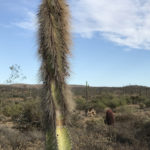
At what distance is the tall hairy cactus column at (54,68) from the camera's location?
4477 mm

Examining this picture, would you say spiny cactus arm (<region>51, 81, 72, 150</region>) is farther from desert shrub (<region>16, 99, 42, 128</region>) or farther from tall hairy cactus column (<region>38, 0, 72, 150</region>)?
desert shrub (<region>16, 99, 42, 128</region>)

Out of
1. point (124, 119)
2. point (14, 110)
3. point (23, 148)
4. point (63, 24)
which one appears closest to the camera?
point (63, 24)

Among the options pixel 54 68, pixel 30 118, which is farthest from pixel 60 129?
pixel 30 118

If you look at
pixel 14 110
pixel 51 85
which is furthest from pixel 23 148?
pixel 14 110

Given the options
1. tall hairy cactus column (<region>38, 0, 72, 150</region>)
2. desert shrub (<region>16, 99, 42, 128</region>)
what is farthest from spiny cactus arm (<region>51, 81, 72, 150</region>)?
desert shrub (<region>16, 99, 42, 128</region>)

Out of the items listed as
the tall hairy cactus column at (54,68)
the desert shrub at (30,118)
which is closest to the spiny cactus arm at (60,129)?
the tall hairy cactus column at (54,68)

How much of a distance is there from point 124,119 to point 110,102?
47.8 ft

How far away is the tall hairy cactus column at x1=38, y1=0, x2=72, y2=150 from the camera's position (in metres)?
4.48

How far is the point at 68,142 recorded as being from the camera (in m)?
4.47

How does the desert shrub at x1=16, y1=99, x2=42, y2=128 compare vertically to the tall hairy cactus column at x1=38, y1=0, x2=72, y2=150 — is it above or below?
below

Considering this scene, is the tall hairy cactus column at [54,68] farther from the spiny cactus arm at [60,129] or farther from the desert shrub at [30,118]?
the desert shrub at [30,118]

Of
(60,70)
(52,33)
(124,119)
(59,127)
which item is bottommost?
(124,119)

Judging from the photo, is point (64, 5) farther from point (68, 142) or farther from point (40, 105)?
point (68, 142)

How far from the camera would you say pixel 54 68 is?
459 centimetres
